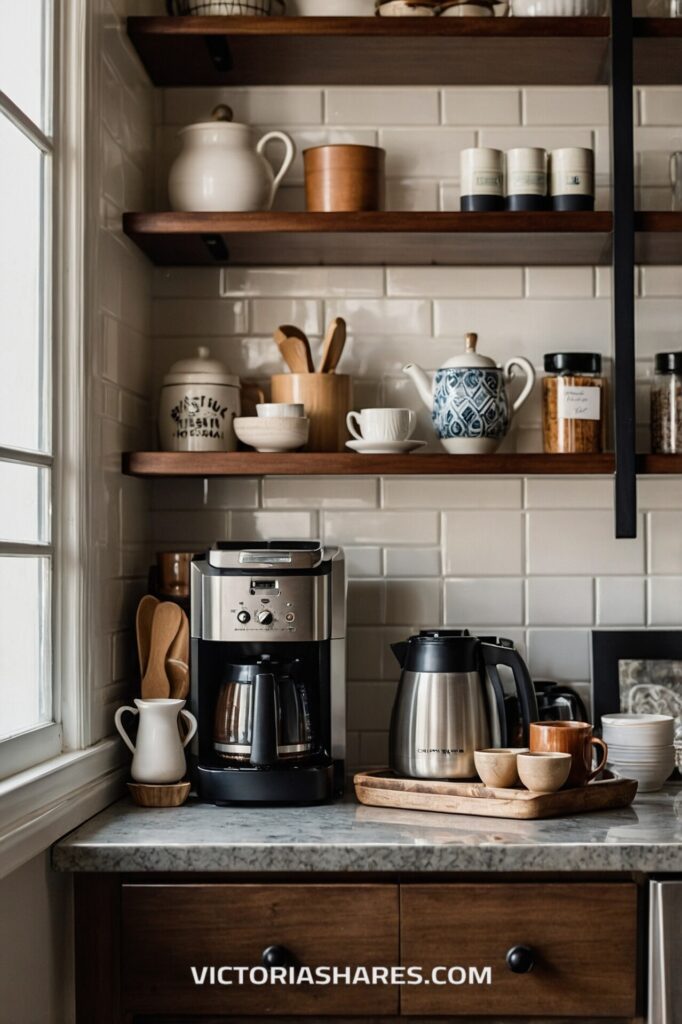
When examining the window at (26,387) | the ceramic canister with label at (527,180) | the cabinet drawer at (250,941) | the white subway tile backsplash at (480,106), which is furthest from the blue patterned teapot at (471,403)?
the cabinet drawer at (250,941)

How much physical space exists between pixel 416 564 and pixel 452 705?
401 millimetres

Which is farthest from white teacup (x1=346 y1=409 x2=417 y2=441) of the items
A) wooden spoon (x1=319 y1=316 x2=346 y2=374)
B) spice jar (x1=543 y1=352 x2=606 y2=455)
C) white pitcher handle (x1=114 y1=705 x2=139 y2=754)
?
white pitcher handle (x1=114 y1=705 x2=139 y2=754)

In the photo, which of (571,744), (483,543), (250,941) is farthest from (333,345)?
(250,941)

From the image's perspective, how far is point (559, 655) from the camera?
7.34 ft

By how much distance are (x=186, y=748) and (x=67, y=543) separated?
1.45 feet

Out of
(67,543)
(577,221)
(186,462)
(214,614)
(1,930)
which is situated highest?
(577,221)

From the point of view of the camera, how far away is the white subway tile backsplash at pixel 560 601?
2.24m

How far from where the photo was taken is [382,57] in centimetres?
214

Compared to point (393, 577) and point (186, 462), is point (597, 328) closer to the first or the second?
point (393, 577)

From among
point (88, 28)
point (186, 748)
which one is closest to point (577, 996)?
point (186, 748)

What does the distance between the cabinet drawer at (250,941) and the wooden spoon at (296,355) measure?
94cm

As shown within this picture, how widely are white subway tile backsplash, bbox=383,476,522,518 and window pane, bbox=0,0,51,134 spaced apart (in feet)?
2.97

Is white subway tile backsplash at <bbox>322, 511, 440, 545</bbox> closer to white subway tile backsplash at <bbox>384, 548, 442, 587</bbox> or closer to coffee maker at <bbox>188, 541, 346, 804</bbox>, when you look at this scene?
white subway tile backsplash at <bbox>384, 548, 442, 587</bbox>

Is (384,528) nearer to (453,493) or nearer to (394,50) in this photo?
(453,493)
